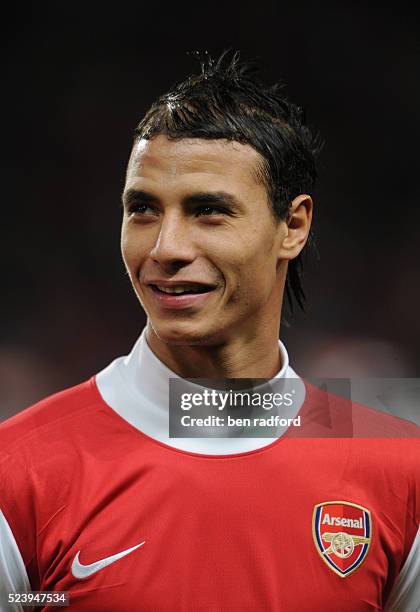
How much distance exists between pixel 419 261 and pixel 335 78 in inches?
32.2

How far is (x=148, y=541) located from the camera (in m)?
1.57

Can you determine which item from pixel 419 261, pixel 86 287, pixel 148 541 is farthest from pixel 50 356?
pixel 148 541

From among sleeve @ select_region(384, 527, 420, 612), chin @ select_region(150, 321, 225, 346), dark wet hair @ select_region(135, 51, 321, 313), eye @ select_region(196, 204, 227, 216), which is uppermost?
dark wet hair @ select_region(135, 51, 321, 313)

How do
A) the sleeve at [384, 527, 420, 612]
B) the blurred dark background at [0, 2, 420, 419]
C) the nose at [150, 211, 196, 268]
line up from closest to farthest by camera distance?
the nose at [150, 211, 196, 268] → the sleeve at [384, 527, 420, 612] → the blurred dark background at [0, 2, 420, 419]

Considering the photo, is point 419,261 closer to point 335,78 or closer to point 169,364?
point 335,78

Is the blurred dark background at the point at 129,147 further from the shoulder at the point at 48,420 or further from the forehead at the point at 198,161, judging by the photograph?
the forehead at the point at 198,161

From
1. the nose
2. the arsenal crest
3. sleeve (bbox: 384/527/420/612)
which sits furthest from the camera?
sleeve (bbox: 384/527/420/612)

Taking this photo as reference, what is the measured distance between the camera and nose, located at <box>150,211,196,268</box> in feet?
5.02

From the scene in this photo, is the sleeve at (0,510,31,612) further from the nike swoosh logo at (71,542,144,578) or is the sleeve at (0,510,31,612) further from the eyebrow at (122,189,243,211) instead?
the eyebrow at (122,189,243,211)

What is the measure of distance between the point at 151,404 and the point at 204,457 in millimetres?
153

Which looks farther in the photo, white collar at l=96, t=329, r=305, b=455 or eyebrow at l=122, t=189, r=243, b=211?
white collar at l=96, t=329, r=305, b=455

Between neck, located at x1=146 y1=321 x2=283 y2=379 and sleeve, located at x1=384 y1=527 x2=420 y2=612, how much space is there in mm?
490

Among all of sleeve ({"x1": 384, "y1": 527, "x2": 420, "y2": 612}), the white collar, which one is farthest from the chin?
sleeve ({"x1": 384, "y1": 527, "x2": 420, "y2": 612})

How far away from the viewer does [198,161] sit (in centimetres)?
155
